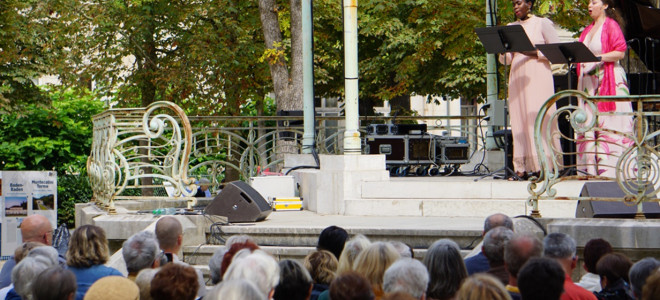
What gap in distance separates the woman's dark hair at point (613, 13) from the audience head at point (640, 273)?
20.7ft

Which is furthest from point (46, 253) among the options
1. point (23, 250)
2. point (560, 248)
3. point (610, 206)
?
point (610, 206)

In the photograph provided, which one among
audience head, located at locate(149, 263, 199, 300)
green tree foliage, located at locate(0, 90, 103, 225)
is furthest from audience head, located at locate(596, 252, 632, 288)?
green tree foliage, located at locate(0, 90, 103, 225)

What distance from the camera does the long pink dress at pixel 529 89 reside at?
489 inches

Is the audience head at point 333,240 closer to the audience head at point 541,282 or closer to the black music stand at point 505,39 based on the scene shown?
the audience head at point 541,282

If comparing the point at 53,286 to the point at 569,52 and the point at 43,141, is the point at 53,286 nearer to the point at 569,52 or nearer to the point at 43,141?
the point at 569,52

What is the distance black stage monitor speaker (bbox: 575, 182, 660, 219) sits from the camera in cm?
956

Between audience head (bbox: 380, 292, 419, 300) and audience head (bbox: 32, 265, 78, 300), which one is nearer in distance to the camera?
audience head (bbox: 380, 292, 419, 300)

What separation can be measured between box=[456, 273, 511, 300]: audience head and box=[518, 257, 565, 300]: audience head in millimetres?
409

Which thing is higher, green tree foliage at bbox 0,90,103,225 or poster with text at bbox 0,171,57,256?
green tree foliage at bbox 0,90,103,225

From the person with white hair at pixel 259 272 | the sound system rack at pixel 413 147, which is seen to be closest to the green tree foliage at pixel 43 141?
the sound system rack at pixel 413 147

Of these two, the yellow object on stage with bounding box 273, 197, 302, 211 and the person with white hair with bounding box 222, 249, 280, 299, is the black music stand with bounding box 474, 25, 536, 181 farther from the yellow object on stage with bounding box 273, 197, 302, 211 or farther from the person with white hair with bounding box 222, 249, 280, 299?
the person with white hair with bounding box 222, 249, 280, 299

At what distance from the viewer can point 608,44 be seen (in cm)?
1153

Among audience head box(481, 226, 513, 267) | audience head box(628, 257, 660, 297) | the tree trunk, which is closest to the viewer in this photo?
audience head box(628, 257, 660, 297)

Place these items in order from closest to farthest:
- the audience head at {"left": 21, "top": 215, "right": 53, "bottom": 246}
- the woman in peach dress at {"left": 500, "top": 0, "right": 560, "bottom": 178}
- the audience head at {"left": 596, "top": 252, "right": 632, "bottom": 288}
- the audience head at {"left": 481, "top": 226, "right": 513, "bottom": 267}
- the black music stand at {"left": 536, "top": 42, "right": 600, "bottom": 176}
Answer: the audience head at {"left": 596, "top": 252, "right": 632, "bottom": 288} < the audience head at {"left": 481, "top": 226, "right": 513, "bottom": 267} < the audience head at {"left": 21, "top": 215, "right": 53, "bottom": 246} < the black music stand at {"left": 536, "top": 42, "right": 600, "bottom": 176} < the woman in peach dress at {"left": 500, "top": 0, "right": 560, "bottom": 178}
